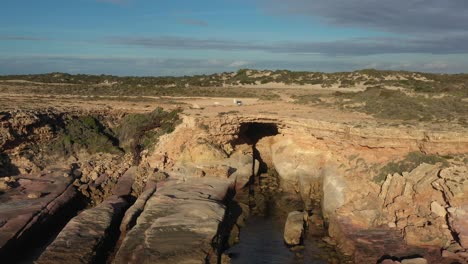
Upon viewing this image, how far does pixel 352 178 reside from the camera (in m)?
22.1

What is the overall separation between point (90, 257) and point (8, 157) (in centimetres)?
1253

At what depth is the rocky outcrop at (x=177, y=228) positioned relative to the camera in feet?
52.0

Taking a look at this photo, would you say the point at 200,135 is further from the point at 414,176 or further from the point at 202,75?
A: the point at 202,75

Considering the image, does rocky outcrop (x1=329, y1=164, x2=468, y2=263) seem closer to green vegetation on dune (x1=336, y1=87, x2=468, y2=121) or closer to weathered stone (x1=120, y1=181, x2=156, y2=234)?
green vegetation on dune (x1=336, y1=87, x2=468, y2=121)

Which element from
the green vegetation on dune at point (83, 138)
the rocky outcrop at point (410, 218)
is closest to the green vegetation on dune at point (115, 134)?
the green vegetation on dune at point (83, 138)

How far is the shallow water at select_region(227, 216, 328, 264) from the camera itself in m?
18.0

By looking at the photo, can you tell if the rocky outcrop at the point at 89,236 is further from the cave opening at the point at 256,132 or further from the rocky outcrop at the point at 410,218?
the cave opening at the point at 256,132

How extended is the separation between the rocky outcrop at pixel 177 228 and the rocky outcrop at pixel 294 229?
10.0ft

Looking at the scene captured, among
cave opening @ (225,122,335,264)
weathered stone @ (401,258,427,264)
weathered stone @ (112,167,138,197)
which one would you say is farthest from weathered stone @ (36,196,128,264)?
weathered stone @ (401,258,427,264)

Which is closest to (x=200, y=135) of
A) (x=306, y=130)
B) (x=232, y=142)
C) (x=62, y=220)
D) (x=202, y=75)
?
(x=232, y=142)

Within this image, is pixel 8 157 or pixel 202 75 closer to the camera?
pixel 8 157

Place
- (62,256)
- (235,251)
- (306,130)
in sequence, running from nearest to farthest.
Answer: (62,256), (235,251), (306,130)

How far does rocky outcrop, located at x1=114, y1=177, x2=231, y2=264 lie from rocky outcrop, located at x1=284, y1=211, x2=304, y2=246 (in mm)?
3063

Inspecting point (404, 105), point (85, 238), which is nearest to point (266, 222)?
point (85, 238)
